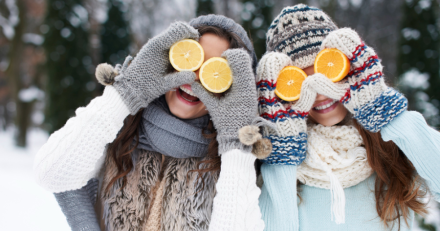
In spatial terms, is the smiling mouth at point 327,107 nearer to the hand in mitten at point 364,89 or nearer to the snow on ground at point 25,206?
the hand in mitten at point 364,89

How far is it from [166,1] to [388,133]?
14.0 m

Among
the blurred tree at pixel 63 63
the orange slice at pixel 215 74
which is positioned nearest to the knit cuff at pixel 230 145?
the orange slice at pixel 215 74

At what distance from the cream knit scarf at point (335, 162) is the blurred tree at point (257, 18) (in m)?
6.04

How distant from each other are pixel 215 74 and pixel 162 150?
0.59 metres

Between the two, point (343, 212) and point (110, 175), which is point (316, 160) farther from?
point (110, 175)

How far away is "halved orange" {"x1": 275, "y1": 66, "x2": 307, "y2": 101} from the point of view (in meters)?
1.64

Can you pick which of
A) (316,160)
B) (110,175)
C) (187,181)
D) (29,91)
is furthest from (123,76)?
(29,91)

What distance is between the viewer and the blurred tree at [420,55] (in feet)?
18.1

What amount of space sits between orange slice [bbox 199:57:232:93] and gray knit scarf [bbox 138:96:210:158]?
12.4 inches

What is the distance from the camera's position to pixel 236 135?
1.47 metres

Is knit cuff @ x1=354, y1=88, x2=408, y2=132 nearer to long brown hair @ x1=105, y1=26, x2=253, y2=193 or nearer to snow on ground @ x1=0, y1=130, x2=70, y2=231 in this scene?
long brown hair @ x1=105, y1=26, x2=253, y2=193

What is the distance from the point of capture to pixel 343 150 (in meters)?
1.69

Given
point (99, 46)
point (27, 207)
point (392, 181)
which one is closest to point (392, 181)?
point (392, 181)

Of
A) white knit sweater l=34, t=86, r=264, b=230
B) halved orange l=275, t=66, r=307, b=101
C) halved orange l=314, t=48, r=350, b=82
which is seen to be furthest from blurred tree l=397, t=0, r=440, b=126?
white knit sweater l=34, t=86, r=264, b=230
